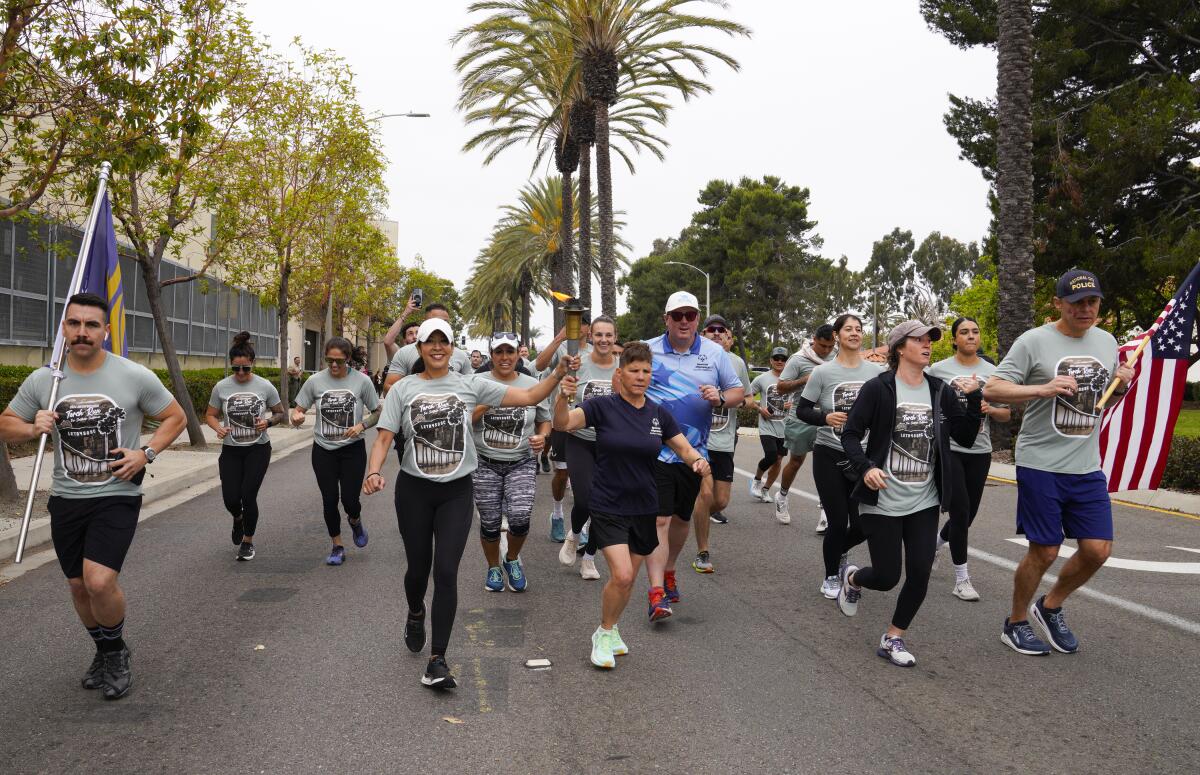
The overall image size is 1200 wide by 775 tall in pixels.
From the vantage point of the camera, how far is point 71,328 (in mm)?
4797

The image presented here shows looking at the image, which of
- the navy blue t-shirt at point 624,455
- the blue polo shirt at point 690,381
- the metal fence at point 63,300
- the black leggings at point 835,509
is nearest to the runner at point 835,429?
the black leggings at point 835,509

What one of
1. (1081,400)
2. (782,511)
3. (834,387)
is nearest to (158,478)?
Result: (782,511)

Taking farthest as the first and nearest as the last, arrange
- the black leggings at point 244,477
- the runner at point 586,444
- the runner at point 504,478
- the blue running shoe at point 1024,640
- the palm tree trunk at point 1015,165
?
the palm tree trunk at point 1015,165
the black leggings at point 244,477
the runner at point 586,444
the runner at point 504,478
the blue running shoe at point 1024,640

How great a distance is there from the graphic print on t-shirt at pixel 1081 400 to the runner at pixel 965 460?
71 cm

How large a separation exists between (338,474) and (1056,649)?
569 centimetres

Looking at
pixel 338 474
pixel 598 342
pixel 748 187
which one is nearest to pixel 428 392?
pixel 598 342

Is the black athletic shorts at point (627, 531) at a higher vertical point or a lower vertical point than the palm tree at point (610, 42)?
lower

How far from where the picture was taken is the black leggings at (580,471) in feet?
25.7

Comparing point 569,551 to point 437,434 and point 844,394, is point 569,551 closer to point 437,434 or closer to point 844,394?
point 844,394

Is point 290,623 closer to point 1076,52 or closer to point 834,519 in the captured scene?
point 834,519

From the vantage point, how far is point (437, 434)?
208 inches

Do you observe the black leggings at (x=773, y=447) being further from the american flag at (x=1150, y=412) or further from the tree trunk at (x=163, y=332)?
the tree trunk at (x=163, y=332)

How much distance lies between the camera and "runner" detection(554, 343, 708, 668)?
5.38 metres

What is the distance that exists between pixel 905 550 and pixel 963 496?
132 centimetres
